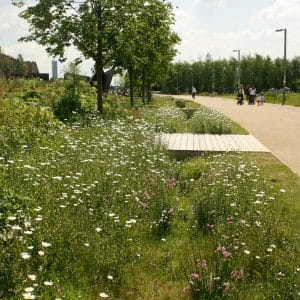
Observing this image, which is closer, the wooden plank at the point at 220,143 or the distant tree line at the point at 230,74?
the wooden plank at the point at 220,143

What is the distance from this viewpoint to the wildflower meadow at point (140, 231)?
13.6 ft

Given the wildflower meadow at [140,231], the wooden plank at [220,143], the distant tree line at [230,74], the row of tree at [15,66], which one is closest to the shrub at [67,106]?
the wooden plank at [220,143]

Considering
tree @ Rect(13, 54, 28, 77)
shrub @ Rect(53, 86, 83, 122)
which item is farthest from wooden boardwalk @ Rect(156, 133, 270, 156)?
tree @ Rect(13, 54, 28, 77)

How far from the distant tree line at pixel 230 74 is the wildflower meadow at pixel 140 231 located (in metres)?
66.8

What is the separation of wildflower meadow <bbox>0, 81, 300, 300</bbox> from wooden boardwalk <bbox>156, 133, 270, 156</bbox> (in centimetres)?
220

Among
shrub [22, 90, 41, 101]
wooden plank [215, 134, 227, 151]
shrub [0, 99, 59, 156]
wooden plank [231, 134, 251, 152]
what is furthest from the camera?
shrub [22, 90, 41, 101]

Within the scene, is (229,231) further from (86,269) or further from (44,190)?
(44,190)

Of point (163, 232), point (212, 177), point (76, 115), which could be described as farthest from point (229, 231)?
point (76, 115)

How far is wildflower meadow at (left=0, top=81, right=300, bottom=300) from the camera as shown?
4.14 meters

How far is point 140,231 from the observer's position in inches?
215

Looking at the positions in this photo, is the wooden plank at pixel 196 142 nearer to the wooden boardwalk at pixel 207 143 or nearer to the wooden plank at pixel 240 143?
the wooden boardwalk at pixel 207 143

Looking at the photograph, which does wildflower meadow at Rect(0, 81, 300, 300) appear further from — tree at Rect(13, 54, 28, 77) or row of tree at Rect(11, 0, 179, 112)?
tree at Rect(13, 54, 28, 77)

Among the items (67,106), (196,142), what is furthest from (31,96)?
(196,142)

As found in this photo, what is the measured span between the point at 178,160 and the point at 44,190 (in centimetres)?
515
